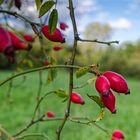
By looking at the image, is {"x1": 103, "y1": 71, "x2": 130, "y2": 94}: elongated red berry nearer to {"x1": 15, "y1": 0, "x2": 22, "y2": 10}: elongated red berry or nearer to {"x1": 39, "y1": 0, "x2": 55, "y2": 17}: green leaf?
{"x1": 39, "y1": 0, "x2": 55, "y2": 17}: green leaf

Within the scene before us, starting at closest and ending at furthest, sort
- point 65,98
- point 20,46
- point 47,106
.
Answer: point 20,46 < point 65,98 < point 47,106

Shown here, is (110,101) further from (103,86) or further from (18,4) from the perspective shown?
(18,4)

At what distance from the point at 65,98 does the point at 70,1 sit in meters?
0.20

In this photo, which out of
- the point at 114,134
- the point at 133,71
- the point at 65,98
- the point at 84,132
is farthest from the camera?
the point at 133,71

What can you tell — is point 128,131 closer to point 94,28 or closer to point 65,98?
point 65,98

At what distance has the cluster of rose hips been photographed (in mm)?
647

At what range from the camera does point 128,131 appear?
171 inches

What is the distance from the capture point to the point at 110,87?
66cm

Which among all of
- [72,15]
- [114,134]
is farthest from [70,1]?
[114,134]

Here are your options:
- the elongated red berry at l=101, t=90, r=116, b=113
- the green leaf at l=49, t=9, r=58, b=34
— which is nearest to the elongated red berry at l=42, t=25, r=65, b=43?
the green leaf at l=49, t=9, r=58, b=34

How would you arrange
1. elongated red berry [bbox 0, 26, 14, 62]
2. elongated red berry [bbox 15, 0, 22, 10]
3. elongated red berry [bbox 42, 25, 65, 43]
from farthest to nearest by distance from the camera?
elongated red berry [bbox 15, 0, 22, 10], elongated red berry [bbox 42, 25, 65, 43], elongated red berry [bbox 0, 26, 14, 62]

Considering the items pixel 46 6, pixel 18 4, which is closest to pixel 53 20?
pixel 46 6

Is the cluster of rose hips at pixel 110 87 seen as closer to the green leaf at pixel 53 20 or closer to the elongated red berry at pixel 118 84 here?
the elongated red berry at pixel 118 84

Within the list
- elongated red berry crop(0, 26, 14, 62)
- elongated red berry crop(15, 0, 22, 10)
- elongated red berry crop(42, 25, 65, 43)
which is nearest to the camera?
elongated red berry crop(0, 26, 14, 62)
